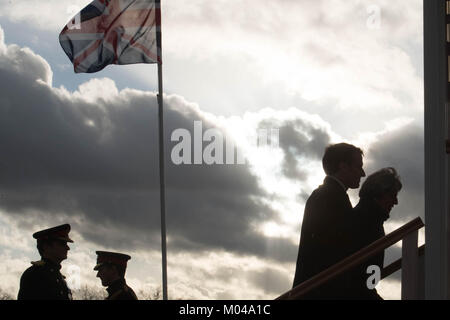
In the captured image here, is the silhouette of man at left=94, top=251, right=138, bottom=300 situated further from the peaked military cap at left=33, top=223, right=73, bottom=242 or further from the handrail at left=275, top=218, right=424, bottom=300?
the handrail at left=275, top=218, right=424, bottom=300

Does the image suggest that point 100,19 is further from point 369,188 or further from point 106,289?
point 369,188

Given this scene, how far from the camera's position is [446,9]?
6.87m

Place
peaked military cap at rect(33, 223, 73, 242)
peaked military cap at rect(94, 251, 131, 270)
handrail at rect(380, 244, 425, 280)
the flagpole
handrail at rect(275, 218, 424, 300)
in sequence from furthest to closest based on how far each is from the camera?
the flagpole < peaked military cap at rect(94, 251, 131, 270) < peaked military cap at rect(33, 223, 73, 242) < handrail at rect(380, 244, 425, 280) < handrail at rect(275, 218, 424, 300)

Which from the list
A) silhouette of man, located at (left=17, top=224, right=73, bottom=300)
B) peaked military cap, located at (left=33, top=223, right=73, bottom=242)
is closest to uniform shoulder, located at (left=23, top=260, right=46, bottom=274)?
silhouette of man, located at (left=17, top=224, right=73, bottom=300)

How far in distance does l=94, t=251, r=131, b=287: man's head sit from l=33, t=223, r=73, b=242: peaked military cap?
667 mm

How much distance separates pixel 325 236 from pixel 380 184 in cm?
73

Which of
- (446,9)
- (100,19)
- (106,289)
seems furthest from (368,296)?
(100,19)

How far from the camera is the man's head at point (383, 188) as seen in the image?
5895 millimetres

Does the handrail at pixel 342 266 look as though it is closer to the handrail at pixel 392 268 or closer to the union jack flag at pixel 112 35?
the handrail at pixel 392 268

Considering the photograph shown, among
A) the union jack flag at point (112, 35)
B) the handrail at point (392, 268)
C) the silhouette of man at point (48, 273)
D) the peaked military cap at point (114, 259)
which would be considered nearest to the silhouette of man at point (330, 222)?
the handrail at point (392, 268)

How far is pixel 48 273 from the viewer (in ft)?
24.4

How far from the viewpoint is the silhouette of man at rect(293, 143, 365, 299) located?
560 cm
